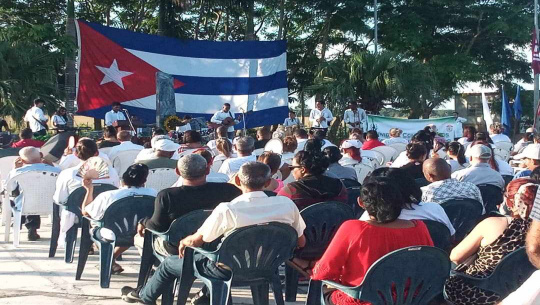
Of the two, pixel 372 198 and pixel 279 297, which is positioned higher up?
pixel 372 198

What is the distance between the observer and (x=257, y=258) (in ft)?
14.6

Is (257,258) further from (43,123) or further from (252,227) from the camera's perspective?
(43,123)

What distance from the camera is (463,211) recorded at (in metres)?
5.59

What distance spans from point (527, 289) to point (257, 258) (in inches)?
91.9

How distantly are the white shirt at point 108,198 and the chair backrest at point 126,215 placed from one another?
85 mm

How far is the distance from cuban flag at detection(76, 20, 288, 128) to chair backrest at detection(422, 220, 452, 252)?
14890mm

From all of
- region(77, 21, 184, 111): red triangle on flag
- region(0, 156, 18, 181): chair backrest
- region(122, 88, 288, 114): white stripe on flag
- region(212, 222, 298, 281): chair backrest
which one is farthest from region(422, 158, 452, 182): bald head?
region(122, 88, 288, 114): white stripe on flag

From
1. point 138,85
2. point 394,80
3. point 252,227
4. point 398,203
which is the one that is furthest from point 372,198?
point 394,80

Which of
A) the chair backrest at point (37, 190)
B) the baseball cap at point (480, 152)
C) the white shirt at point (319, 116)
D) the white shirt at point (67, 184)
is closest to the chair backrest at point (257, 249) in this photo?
the white shirt at point (67, 184)

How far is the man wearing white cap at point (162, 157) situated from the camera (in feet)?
25.3

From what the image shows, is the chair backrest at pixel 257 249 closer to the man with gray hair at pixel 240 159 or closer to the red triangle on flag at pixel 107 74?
the man with gray hair at pixel 240 159

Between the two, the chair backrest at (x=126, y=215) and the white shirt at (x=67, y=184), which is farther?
the white shirt at (x=67, y=184)

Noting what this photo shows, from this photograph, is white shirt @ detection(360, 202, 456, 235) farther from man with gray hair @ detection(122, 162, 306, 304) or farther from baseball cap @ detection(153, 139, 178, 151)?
baseball cap @ detection(153, 139, 178, 151)

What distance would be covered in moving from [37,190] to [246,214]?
3.72 m
